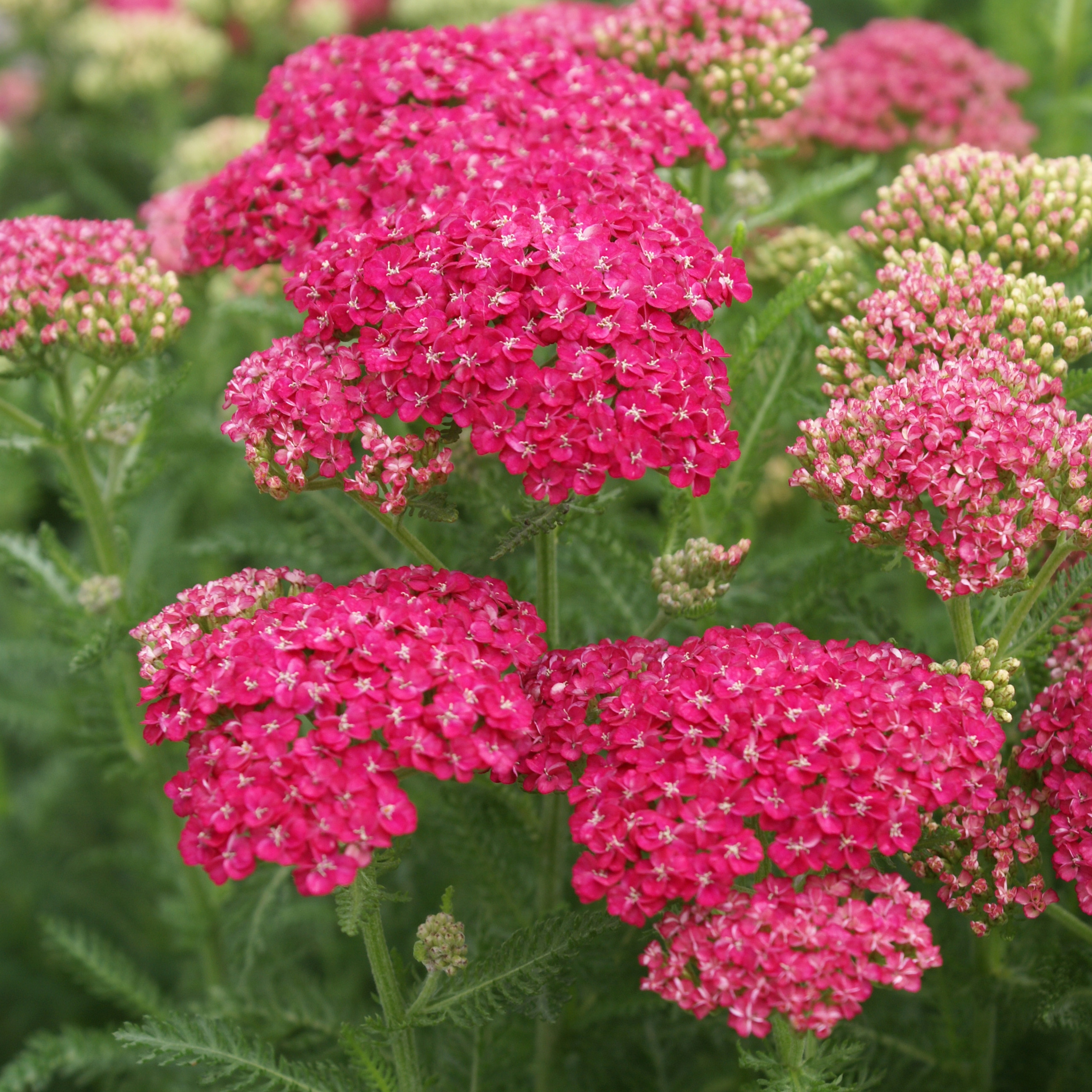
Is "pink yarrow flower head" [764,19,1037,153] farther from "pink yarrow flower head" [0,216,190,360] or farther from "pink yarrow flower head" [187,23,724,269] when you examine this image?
"pink yarrow flower head" [0,216,190,360]

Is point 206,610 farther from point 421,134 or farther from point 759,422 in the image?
point 759,422

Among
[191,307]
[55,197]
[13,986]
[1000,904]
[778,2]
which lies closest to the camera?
[1000,904]

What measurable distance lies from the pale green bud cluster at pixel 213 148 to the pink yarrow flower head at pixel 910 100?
84.1 inches

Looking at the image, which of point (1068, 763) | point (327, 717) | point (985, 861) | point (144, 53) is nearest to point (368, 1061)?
point (327, 717)

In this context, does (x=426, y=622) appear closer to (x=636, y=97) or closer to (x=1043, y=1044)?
(x=636, y=97)

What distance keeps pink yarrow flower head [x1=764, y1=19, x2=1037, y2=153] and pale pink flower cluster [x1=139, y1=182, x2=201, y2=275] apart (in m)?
2.08

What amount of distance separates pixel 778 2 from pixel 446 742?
2322 millimetres

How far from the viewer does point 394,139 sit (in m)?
2.50

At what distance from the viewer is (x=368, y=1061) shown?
78.7 inches

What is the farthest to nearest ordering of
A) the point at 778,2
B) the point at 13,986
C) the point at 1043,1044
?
the point at 13,986 → the point at 778,2 → the point at 1043,1044

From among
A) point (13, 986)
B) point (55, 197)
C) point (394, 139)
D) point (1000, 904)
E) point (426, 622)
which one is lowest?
point (13, 986)

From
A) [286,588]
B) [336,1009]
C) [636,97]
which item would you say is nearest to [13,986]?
[336,1009]

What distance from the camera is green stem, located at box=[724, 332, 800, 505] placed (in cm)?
266

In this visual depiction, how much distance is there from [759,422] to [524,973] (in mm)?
1390
